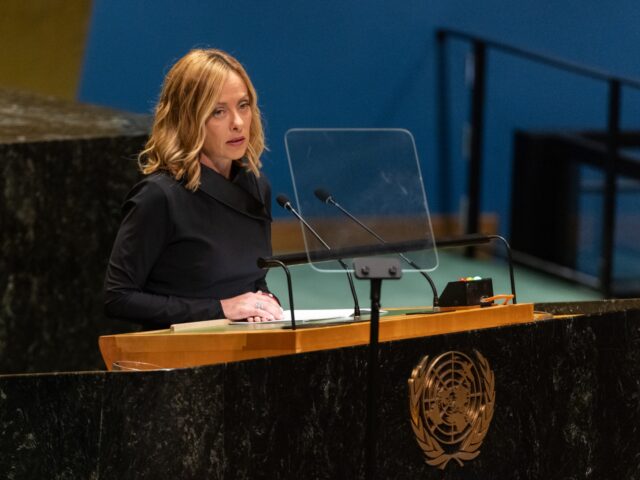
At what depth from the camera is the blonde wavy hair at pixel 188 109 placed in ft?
9.36

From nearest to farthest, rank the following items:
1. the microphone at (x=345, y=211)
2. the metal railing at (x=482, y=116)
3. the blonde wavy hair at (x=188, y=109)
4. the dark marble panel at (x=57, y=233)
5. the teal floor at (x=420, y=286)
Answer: the microphone at (x=345, y=211), the blonde wavy hair at (x=188, y=109), the dark marble panel at (x=57, y=233), the teal floor at (x=420, y=286), the metal railing at (x=482, y=116)

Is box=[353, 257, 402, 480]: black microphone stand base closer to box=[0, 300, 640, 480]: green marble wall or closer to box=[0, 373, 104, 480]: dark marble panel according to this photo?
box=[0, 300, 640, 480]: green marble wall

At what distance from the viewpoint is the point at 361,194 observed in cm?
263

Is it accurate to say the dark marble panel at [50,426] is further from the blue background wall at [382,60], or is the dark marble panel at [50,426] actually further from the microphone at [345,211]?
the blue background wall at [382,60]

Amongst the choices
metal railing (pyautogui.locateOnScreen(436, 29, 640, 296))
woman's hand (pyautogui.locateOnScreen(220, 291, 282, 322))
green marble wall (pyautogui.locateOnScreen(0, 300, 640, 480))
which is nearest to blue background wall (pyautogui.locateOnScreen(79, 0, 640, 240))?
metal railing (pyautogui.locateOnScreen(436, 29, 640, 296))

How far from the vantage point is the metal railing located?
6539 mm

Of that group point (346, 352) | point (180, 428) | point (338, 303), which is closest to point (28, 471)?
point (180, 428)

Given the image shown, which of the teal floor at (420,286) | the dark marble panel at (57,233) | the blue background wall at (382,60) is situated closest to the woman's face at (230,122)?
the dark marble panel at (57,233)

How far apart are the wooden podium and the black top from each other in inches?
13.2

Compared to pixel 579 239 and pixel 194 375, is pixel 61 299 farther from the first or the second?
Answer: pixel 579 239

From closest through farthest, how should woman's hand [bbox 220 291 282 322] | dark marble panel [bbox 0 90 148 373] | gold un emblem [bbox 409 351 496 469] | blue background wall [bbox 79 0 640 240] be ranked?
gold un emblem [bbox 409 351 496 469]
woman's hand [bbox 220 291 282 322]
dark marble panel [bbox 0 90 148 373]
blue background wall [bbox 79 0 640 240]

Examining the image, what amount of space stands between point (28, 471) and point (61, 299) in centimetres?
206

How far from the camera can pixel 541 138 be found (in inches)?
278

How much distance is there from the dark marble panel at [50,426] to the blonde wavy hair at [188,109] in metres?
0.76
